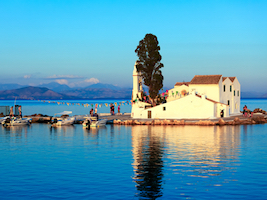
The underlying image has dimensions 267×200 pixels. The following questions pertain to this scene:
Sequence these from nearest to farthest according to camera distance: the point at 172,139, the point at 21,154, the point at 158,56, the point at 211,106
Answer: the point at 21,154, the point at 172,139, the point at 211,106, the point at 158,56

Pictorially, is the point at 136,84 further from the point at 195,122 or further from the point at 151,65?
the point at 195,122

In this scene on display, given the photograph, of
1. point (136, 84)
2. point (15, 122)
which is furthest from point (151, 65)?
point (15, 122)

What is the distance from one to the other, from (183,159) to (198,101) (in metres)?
37.9

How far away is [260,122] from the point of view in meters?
66.9

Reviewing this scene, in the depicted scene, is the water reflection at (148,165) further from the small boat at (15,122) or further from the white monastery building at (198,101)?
the small boat at (15,122)

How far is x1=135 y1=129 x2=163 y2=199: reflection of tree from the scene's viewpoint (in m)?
19.4

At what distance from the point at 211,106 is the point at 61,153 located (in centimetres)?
3879

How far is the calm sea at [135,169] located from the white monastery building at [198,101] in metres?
24.7

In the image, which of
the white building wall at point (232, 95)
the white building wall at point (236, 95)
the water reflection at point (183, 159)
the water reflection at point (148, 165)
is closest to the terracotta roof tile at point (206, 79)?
the white building wall at point (232, 95)

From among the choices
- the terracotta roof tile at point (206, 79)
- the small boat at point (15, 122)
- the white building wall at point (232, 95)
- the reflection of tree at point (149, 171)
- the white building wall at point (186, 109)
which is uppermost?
the terracotta roof tile at point (206, 79)

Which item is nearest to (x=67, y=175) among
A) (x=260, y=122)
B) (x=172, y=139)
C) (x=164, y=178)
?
(x=164, y=178)

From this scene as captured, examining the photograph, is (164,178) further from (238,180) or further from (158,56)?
(158,56)

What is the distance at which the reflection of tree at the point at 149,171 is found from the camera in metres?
19.4

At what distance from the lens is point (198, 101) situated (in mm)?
65750
